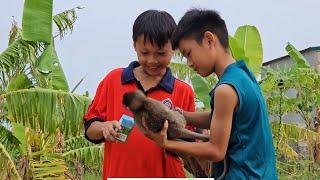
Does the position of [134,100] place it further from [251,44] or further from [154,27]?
[251,44]

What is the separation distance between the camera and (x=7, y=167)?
15.7 ft

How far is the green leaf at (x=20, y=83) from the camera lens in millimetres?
5291

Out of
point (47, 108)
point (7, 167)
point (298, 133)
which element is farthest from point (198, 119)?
point (298, 133)

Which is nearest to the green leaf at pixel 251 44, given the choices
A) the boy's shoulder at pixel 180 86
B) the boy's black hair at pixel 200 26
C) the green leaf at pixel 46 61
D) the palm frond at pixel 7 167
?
the green leaf at pixel 46 61

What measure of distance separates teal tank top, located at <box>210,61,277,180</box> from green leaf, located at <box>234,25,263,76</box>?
4515mm

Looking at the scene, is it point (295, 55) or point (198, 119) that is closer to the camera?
point (198, 119)

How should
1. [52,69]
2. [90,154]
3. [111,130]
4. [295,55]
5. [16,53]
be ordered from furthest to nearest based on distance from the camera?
[295,55] → [90,154] → [52,69] → [16,53] → [111,130]

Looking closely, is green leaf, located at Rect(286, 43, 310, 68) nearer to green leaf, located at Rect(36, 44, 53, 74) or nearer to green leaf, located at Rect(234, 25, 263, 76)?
green leaf, located at Rect(234, 25, 263, 76)

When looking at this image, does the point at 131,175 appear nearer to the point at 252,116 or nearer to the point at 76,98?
the point at 252,116

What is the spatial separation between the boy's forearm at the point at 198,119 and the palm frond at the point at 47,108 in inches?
108

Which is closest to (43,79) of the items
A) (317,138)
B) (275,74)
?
(275,74)

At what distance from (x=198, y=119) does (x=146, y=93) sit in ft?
0.98

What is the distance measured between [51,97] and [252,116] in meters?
3.18

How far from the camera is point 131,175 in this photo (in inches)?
89.4
